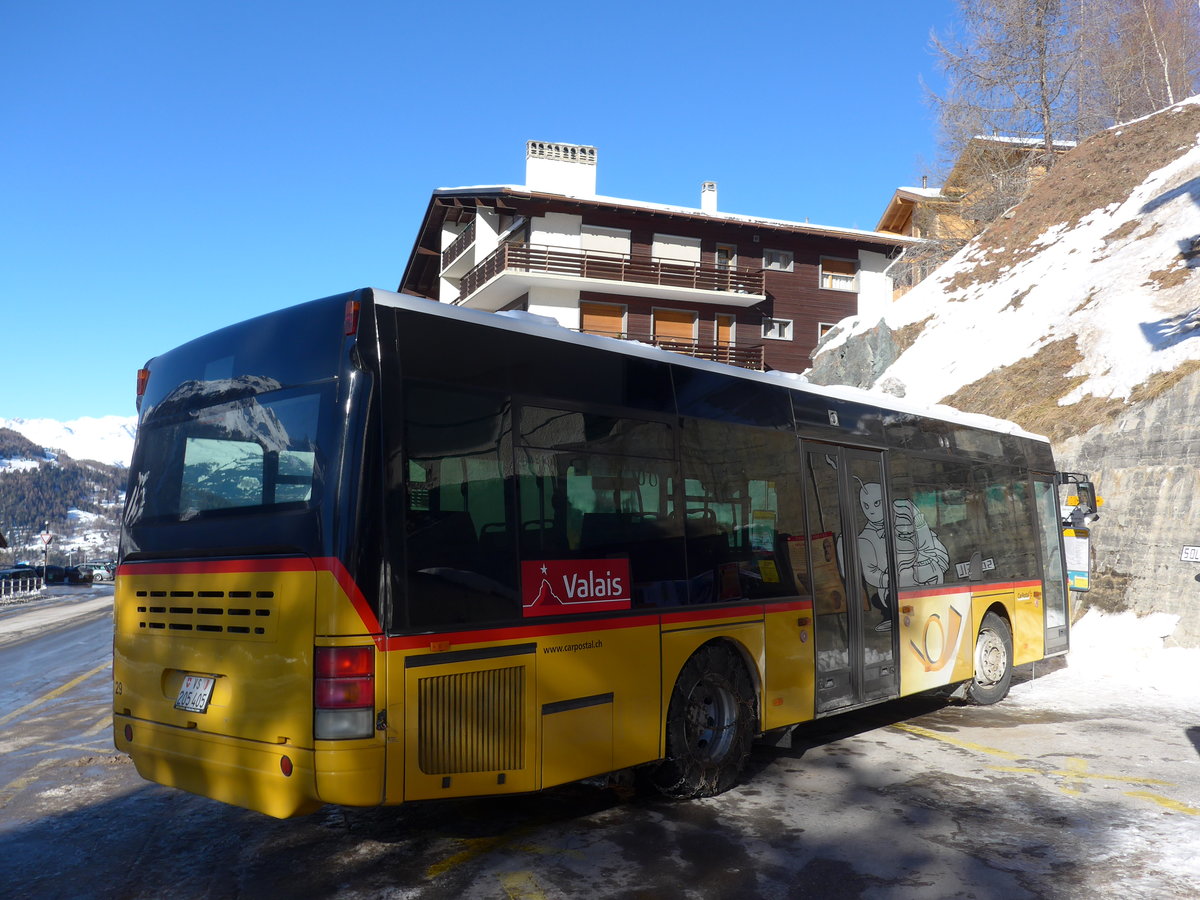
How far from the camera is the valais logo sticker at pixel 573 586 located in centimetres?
520

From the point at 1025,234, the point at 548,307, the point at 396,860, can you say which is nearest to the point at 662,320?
the point at 548,307

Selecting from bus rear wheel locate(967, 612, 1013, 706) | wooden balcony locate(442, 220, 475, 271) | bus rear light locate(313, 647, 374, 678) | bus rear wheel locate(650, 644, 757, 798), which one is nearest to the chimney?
wooden balcony locate(442, 220, 475, 271)

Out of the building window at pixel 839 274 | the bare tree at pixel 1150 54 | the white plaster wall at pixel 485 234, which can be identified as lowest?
the building window at pixel 839 274

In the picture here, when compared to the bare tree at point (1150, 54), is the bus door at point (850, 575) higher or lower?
lower

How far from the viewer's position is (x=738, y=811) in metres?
6.09

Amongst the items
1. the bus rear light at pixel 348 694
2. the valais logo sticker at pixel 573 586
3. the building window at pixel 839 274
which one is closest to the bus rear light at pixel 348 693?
the bus rear light at pixel 348 694

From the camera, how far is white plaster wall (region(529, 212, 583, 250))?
3738 centimetres

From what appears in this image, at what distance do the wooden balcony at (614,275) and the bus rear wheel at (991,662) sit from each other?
89.5 feet

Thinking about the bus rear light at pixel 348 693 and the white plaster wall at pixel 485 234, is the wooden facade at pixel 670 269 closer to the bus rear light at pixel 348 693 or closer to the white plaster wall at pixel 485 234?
the white plaster wall at pixel 485 234

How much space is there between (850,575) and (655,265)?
102 ft

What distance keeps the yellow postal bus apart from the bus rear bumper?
2 centimetres

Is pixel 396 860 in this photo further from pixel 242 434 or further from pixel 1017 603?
pixel 1017 603

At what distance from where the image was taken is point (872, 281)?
144 ft

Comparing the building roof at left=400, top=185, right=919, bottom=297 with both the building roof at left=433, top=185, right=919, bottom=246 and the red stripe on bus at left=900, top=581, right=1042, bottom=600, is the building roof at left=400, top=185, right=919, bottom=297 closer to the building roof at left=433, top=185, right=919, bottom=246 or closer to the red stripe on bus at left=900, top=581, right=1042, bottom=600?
the building roof at left=433, top=185, right=919, bottom=246
